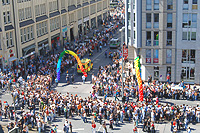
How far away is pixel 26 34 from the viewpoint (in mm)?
59656

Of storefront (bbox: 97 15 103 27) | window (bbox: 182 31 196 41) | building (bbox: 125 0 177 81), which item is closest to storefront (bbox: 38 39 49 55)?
building (bbox: 125 0 177 81)

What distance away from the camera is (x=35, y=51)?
2483 inches

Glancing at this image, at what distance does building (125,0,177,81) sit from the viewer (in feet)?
150

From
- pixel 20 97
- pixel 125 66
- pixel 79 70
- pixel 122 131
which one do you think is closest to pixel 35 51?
pixel 79 70

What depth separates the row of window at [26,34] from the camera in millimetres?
58306

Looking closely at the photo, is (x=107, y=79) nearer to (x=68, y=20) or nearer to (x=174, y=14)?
(x=174, y=14)

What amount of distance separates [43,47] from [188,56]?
30525 mm

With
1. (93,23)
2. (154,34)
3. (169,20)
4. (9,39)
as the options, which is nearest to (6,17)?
(9,39)

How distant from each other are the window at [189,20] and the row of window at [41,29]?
2938 centimetres

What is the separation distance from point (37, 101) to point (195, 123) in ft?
58.7

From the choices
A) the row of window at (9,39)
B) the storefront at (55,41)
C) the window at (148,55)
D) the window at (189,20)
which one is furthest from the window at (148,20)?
the storefront at (55,41)

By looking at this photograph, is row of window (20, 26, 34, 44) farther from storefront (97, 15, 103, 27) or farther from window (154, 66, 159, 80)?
storefront (97, 15, 103, 27)

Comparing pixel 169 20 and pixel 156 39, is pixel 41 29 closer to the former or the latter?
pixel 156 39

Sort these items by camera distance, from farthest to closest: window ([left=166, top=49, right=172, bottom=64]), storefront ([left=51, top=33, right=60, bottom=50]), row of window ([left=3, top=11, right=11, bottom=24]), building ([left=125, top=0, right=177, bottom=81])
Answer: storefront ([left=51, top=33, right=60, bottom=50]), row of window ([left=3, top=11, right=11, bottom=24]), window ([left=166, top=49, right=172, bottom=64]), building ([left=125, top=0, right=177, bottom=81])
